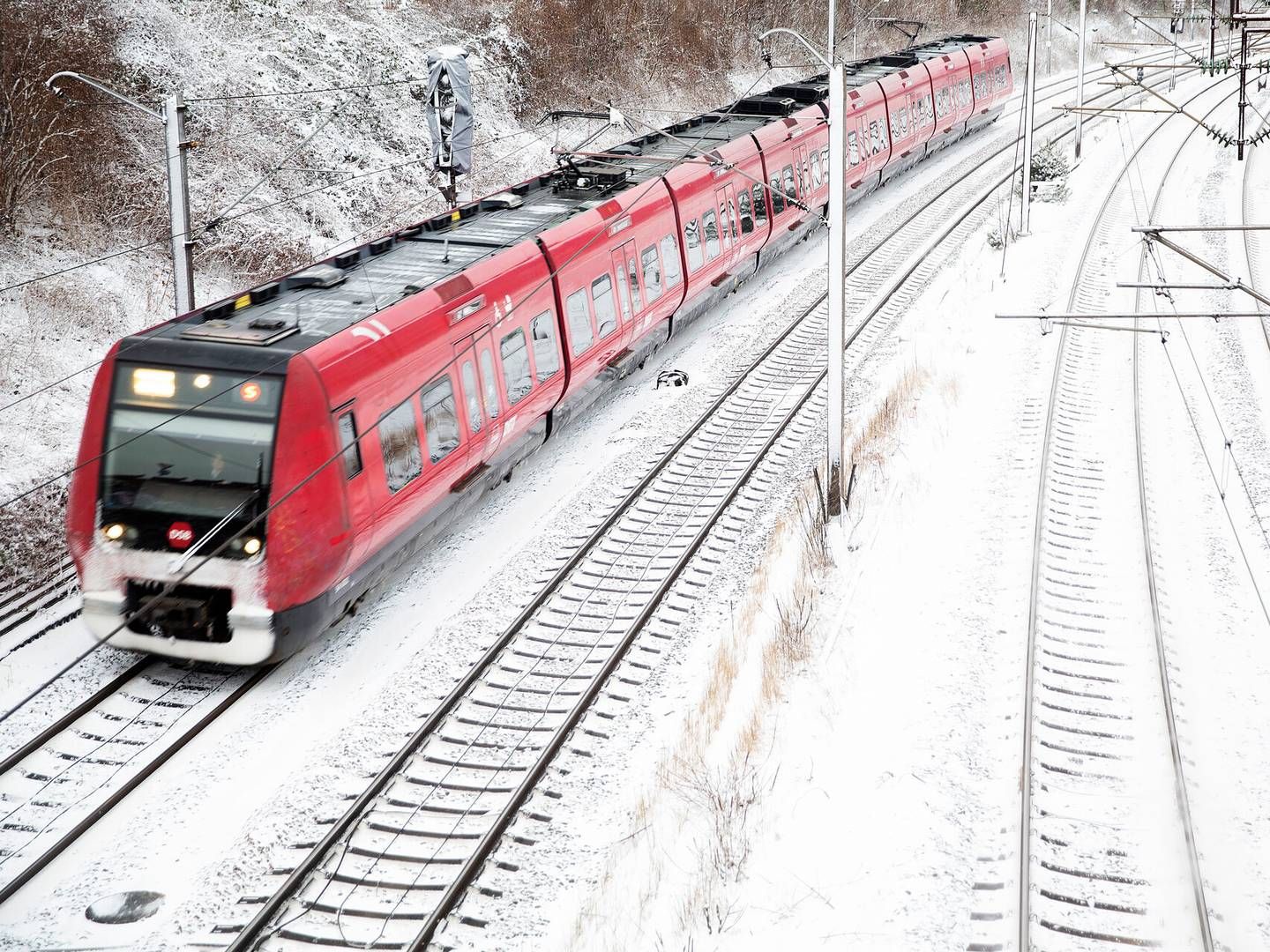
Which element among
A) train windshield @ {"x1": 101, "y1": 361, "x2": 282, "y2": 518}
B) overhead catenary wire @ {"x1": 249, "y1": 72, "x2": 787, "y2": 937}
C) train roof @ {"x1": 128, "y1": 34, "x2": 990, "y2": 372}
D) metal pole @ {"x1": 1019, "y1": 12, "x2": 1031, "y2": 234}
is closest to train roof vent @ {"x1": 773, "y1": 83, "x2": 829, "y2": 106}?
train roof @ {"x1": 128, "y1": 34, "x2": 990, "y2": 372}

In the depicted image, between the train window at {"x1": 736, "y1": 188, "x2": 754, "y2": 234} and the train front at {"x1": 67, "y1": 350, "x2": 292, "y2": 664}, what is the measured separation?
12404 mm

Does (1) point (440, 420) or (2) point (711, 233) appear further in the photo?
(2) point (711, 233)

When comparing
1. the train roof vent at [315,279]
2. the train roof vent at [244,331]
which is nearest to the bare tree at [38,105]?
the train roof vent at [315,279]

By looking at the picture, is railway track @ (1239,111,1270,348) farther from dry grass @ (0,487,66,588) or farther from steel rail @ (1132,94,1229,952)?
dry grass @ (0,487,66,588)

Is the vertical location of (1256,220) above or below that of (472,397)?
above

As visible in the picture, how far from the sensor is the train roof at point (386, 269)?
10648 millimetres

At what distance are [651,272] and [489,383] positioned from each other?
16.8 ft

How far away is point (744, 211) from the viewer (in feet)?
69.7

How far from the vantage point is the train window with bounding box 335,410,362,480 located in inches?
418

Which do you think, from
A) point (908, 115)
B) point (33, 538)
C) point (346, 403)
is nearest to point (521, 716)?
point (346, 403)

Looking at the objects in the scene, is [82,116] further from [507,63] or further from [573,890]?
[573,890]

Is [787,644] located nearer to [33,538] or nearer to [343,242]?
[33,538]

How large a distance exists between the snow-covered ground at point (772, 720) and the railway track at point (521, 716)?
284 mm

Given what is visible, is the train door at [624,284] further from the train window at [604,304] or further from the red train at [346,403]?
the train window at [604,304]
